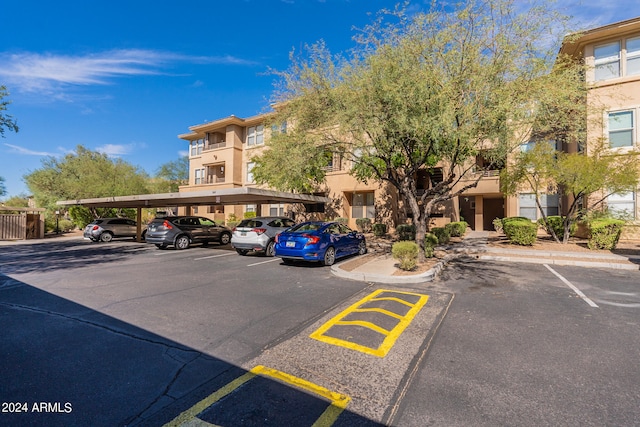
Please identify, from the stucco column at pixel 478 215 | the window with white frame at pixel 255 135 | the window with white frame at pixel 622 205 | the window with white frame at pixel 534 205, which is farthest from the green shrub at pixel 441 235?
the window with white frame at pixel 255 135

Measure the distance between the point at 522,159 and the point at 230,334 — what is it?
48.5ft

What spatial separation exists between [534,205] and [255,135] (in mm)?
23914

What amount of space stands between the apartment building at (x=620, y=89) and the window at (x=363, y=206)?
12724 mm

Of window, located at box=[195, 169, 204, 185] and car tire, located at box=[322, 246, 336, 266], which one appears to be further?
window, located at box=[195, 169, 204, 185]

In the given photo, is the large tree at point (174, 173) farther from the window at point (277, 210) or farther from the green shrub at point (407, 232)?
the green shrub at point (407, 232)

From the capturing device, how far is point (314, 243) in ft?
32.1

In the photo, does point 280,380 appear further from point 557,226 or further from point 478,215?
point 478,215

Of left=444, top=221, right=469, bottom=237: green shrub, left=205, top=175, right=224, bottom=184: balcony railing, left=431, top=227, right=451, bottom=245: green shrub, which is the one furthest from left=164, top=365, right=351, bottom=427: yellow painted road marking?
left=205, top=175, right=224, bottom=184: balcony railing

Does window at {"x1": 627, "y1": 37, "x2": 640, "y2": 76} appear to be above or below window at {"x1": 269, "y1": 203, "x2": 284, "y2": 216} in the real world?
above

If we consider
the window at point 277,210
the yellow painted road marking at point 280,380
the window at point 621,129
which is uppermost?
the window at point 621,129

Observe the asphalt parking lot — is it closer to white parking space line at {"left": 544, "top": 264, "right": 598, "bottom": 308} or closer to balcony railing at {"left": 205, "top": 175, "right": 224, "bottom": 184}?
white parking space line at {"left": 544, "top": 264, "right": 598, "bottom": 308}

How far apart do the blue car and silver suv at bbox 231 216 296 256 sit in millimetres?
1472

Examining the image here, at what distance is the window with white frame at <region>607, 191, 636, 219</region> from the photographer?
47.0ft

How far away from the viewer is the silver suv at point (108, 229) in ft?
63.1
